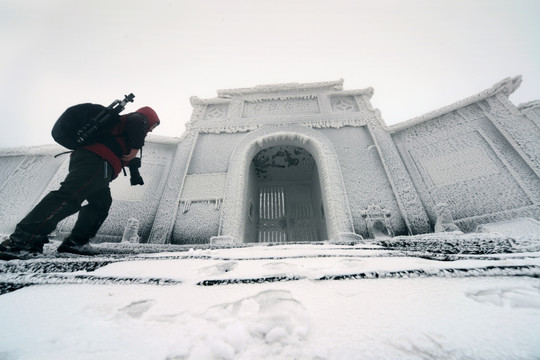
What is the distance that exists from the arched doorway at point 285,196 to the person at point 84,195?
3.87 metres

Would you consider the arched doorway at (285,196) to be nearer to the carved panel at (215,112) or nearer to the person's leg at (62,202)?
the carved panel at (215,112)

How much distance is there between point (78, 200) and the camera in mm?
1784

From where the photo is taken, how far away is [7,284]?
0.86 m

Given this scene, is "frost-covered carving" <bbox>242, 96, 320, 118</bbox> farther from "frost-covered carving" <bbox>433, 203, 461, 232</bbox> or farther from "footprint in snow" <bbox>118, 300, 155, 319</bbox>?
"footprint in snow" <bbox>118, 300, 155, 319</bbox>

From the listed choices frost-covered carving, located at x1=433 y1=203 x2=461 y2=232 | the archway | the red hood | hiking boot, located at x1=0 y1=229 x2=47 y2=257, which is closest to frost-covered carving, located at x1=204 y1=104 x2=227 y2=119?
the archway

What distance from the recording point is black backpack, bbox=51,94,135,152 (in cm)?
182

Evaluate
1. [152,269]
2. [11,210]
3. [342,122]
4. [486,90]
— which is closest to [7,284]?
[152,269]

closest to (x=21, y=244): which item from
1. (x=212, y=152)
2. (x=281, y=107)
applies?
(x=212, y=152)

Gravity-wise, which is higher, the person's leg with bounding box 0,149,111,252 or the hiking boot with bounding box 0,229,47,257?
the person's leg with bounding box 0,149,111,252

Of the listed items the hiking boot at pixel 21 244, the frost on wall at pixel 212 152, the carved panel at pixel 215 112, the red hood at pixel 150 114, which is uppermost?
the carved panel at pixel 215 112

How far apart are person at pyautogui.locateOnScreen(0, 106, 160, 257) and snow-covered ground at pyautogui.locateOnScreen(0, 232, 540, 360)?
2.51ft

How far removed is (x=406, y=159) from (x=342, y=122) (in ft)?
5.10

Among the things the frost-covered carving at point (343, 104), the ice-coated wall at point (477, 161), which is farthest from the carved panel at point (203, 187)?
the ice-coated wall at point (477, 161)

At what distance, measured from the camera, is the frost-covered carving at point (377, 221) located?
3422 millimetres
